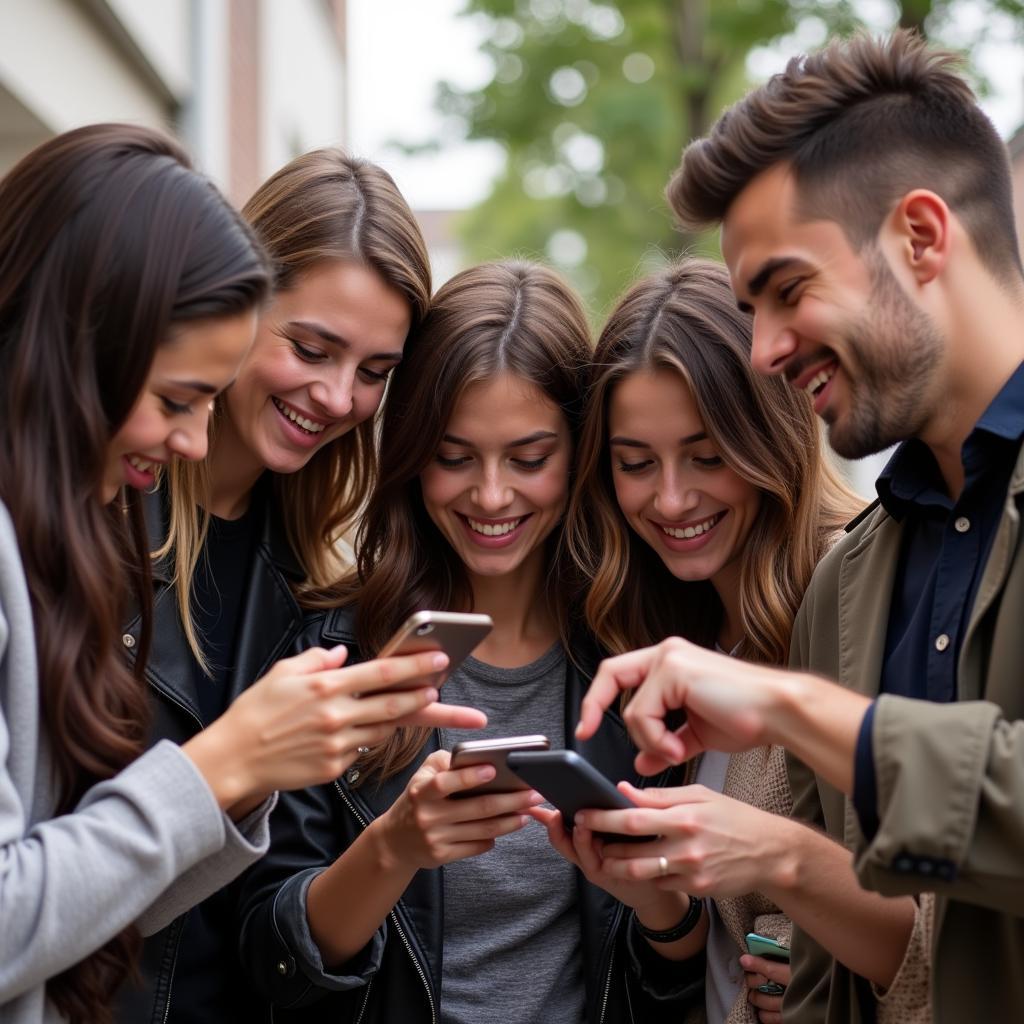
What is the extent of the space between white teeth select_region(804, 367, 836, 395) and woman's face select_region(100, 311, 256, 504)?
1078 mm

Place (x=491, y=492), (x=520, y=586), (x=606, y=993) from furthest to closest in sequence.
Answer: (x=520, y=586) < (x=491, y=492) < (x=606, y=993)

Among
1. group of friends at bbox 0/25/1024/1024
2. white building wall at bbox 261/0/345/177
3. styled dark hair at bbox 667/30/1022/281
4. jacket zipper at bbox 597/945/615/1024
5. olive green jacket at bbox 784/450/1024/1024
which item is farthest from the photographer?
white building wall at bbox 261/0/345/177

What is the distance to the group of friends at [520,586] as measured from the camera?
231cm

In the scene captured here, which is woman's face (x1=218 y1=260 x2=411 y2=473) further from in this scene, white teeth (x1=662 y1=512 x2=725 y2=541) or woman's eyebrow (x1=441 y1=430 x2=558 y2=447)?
white teeth (x1=662 y1=512 x2=725 y2=541)

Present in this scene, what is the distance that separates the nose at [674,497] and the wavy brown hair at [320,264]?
0.86m

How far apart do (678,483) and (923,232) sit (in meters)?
A: 1.12

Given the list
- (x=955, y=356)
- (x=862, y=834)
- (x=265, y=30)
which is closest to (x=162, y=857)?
(x=862, y=834)

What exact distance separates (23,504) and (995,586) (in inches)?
64.2

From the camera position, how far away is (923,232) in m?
2.62

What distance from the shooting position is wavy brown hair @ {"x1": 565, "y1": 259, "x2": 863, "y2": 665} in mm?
3574

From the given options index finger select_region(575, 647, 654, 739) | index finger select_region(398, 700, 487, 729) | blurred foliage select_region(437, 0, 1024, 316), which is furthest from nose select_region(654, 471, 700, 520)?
blurred foliage select_region(437, 0, 1024, 316)

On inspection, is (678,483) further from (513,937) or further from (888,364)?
(513,937)

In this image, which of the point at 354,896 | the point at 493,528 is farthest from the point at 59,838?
the point at 493,528

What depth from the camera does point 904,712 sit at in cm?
215
